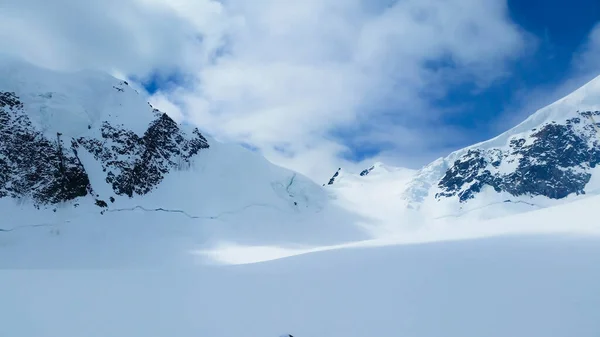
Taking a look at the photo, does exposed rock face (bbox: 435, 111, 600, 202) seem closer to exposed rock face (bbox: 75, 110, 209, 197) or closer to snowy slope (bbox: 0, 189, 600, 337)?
exposed rock face (bbox: 75, 110, 209, 197)

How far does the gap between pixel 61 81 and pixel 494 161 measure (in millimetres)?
100083

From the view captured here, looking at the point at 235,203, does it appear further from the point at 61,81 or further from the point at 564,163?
the point at 564,163

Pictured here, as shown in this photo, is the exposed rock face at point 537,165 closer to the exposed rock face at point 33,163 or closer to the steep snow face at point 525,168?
the steep snow face at point 525,168

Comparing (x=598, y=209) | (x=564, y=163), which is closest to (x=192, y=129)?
(x=598, y=209)

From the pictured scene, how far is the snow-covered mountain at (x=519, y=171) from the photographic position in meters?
81.6

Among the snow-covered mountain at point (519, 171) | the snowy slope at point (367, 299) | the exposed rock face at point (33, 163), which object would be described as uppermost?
the snow-covered mountain at point (519, 171)

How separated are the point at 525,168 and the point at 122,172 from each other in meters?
93.6

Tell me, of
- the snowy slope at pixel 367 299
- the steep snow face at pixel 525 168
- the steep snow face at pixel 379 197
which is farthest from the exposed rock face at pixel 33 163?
the steep snow face at pixel 525 168

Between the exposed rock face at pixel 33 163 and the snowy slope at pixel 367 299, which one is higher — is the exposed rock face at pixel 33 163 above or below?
above

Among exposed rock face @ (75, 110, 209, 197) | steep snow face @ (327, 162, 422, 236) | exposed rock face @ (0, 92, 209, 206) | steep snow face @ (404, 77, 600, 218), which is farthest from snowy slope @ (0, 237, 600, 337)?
steep snow face @ (404, 77, 600, 218)

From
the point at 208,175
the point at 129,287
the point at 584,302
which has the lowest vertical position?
the point at 584,302

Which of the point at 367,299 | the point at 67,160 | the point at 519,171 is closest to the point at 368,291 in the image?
the point at 367,299

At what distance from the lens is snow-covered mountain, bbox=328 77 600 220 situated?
268 ft

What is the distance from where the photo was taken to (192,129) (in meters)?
62.3
